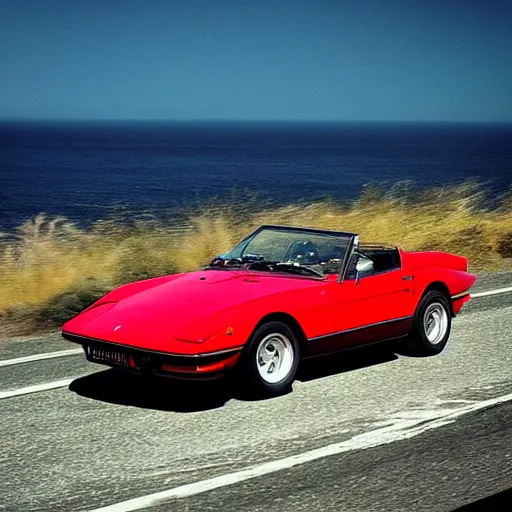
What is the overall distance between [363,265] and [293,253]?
62 cm

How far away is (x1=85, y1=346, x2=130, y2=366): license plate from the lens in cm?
721

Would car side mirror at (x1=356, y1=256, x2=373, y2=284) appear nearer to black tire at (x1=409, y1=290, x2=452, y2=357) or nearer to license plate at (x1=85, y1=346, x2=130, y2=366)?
black tire at (x1=409, y1=290, x2=452, y2=357)

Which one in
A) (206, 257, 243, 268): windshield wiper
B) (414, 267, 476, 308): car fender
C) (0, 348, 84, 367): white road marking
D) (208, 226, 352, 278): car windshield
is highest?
(208, 226, 352, 278): car windshield

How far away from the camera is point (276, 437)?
6.54m

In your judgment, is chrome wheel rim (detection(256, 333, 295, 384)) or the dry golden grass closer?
chrome wheel rim (detection(256, 333, 295, 384))

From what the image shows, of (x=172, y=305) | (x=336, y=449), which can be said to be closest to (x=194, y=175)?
(x=172, y=305)

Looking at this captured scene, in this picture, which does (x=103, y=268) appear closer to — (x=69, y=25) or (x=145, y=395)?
(x=145, y=395)

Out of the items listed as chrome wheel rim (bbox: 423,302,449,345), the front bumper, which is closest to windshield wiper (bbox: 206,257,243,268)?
the front bumper

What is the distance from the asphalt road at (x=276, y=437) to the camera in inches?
215

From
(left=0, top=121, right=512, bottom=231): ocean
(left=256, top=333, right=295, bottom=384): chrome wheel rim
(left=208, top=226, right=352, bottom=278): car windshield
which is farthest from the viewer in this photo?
(left=0, top=121, right=512, bottom=231): ocean

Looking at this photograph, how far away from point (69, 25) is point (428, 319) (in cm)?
19950

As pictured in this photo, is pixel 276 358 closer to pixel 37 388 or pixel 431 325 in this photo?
pixel 37 388

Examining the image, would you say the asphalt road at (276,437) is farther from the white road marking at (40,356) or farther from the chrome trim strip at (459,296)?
the chrome trim strip at (459,296)

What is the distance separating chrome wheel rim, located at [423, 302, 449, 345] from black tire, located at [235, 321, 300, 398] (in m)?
1.87
